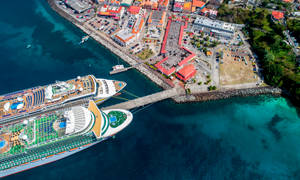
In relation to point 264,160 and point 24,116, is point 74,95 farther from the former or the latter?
point 264,160

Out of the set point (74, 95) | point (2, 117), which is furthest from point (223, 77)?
point (2, 117)

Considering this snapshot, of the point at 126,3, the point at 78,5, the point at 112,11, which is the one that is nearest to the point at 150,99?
the point at 112,11

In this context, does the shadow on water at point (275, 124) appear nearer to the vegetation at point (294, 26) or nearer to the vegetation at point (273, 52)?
the vegetation at point (273, 52)

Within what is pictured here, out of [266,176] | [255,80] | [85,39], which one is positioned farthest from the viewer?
[85,39]

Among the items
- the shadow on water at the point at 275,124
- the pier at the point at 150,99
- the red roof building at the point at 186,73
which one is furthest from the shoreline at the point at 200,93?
the shadow on water at the point at 275,124

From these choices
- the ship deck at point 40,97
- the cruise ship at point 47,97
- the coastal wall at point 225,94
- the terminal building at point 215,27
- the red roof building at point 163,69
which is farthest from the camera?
the terminal building at point 215,27

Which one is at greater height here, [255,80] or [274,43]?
[274,43]

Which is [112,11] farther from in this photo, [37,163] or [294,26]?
[294,26]
